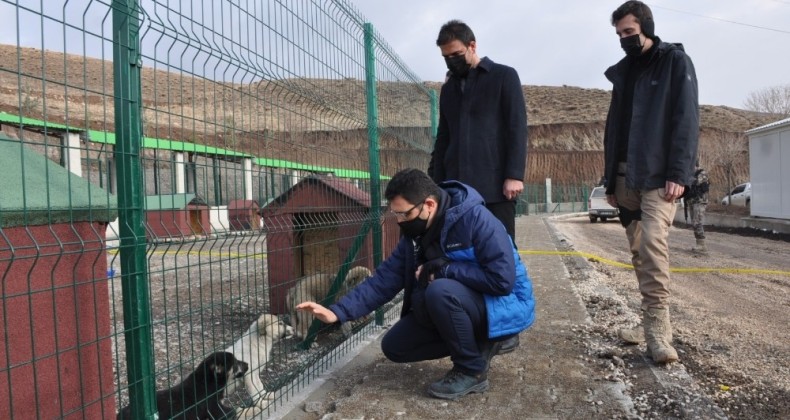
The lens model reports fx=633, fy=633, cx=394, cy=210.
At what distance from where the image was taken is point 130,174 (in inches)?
86.4

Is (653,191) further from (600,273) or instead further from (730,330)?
(600,273)

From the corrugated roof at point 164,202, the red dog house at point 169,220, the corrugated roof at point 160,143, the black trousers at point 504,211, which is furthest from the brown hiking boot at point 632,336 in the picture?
the corrugated roof at point 164,202

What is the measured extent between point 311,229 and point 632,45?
86.1 inches

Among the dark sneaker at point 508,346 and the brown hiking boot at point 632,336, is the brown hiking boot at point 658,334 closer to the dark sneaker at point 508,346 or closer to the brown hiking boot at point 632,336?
the brown hiking boot at point 632,336

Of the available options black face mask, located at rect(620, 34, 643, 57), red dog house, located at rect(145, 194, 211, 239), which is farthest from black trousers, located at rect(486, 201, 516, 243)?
red dog house, located at rect(145, 194, 211, 239)

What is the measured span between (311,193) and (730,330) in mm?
3385

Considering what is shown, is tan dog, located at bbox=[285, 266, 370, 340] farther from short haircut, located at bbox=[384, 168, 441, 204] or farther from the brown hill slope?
short haircut, located at bbox=[384, 168, 441, 204]

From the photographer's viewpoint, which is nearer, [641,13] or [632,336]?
[641,13]

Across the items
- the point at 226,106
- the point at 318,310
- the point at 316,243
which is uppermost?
the point at 226,106

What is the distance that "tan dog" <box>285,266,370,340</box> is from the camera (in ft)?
14.1

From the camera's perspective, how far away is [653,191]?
3.63m

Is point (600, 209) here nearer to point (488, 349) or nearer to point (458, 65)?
point (458, 65)

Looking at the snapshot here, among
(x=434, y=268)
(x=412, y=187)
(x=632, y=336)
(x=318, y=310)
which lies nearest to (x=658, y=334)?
(x=632, y=336)

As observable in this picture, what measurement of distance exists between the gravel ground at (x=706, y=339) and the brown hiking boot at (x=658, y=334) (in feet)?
0.24
